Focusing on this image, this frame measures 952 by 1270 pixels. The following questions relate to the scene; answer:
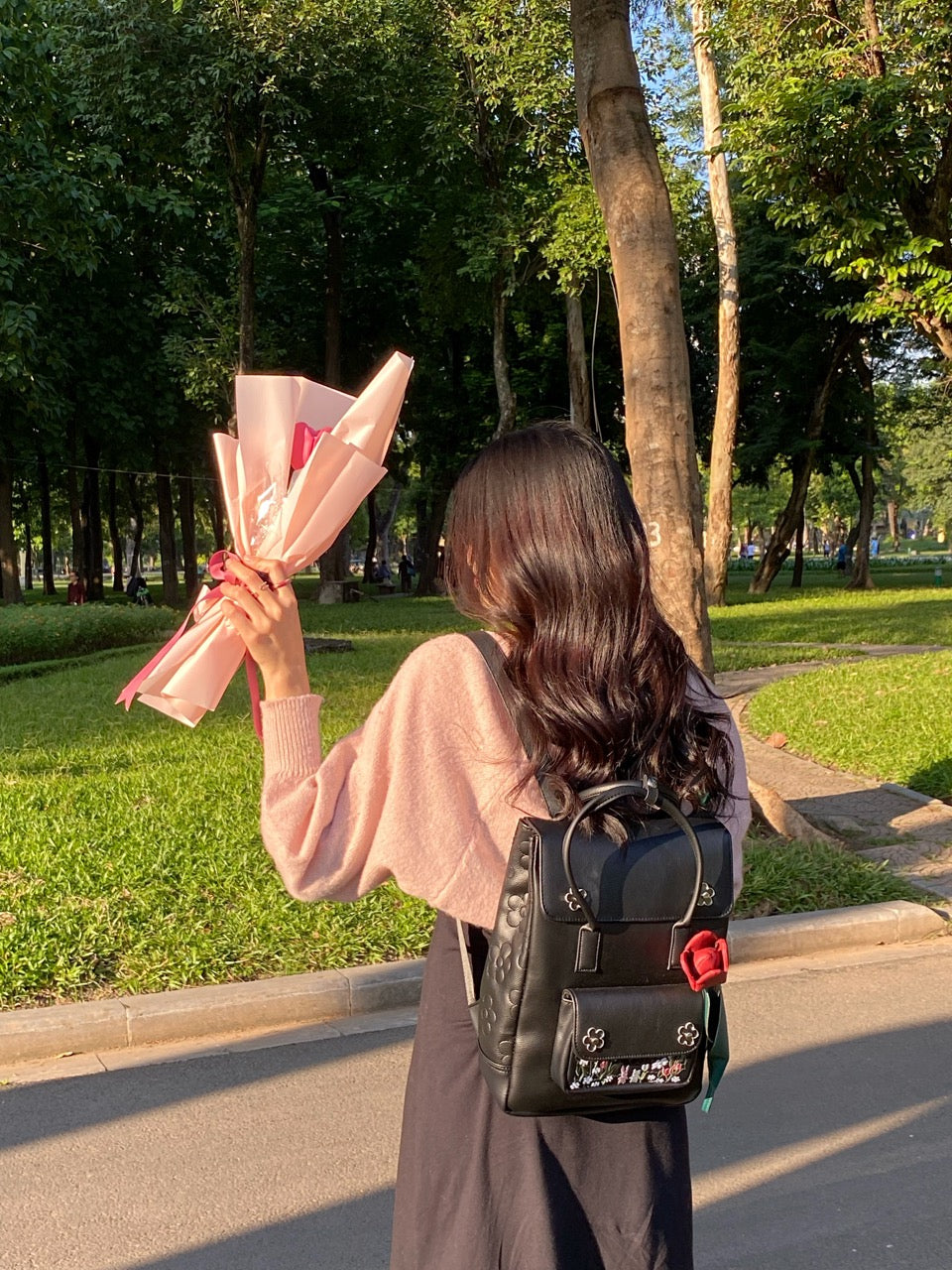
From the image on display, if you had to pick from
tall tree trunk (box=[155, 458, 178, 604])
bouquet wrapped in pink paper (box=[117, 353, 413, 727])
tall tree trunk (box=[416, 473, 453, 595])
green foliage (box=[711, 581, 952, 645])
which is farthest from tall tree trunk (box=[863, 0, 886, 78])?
tall tree trunk (box=[416, 473, 453, 595])

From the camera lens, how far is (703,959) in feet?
5.55

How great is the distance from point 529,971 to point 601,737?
332 mm

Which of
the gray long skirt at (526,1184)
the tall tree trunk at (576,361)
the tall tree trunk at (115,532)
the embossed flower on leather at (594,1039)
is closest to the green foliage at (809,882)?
the gray long skirt at (526,1184)

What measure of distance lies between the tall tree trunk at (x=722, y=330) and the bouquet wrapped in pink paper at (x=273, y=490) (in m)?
18.7

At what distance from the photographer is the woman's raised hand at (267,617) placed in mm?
1832

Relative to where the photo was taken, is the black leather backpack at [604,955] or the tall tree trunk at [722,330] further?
the tall tree trunk at [722,330]

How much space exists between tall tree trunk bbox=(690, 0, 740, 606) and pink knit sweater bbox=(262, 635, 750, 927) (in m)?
18.8

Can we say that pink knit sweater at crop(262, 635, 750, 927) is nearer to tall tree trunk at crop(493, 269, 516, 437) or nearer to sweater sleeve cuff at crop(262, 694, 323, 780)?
sweater sleeve cuff at crop(262, 694, 323, 780)

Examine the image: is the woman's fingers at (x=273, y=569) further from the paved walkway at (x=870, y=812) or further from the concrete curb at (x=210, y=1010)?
the paved walkway at (x=870, y=812)

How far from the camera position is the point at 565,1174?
6.03 feet

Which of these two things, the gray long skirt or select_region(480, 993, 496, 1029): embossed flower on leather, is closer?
select_region(480, 993, 496, 1029): embossed flower on leather

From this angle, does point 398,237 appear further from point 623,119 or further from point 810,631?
point 623,119

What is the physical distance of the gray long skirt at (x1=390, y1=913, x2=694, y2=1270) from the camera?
182 cm

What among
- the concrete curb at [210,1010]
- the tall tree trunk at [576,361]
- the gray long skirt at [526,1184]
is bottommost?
the concrete curb at [210,1010]
